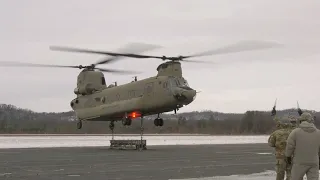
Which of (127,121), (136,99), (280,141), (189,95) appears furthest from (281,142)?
(127,121)

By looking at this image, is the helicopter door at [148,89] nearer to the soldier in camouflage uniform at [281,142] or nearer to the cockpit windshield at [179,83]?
the cockpit windshield at [179,83]

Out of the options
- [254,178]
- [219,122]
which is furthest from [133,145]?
[219,122]

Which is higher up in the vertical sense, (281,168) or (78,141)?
(78,141)

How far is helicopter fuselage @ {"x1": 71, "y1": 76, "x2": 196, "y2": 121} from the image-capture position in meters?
40.4

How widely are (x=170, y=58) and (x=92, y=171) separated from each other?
822 inches

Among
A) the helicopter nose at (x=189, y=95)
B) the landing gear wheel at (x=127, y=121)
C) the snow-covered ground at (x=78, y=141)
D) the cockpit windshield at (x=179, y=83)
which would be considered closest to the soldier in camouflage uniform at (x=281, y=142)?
the helicopter nose at (x=189, y=95)

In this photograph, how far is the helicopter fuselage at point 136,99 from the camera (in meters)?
40.4

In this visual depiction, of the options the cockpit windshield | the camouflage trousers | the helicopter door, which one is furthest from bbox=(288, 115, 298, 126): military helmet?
the helicopter door

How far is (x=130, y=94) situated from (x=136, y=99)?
41.3 inches

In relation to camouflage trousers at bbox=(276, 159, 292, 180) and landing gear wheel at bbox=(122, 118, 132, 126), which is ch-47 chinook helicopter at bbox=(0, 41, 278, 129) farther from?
camouflage trousers at bbox=(276, 159, 292, 180)

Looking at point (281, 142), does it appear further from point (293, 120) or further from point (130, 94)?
point (130, 94)

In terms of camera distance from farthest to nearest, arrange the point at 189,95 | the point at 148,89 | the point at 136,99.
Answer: the point at 136,99 < the point at 148,89 < the point at 189,95

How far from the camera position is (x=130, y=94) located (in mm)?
43969

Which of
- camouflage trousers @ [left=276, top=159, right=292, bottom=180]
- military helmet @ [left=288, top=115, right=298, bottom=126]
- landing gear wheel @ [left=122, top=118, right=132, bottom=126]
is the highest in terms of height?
landing gear wheel @ [left=122, top=118, right=132, bottom=126]
